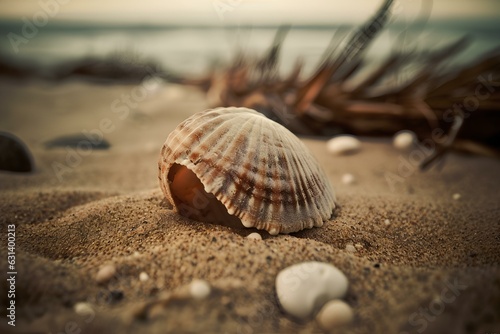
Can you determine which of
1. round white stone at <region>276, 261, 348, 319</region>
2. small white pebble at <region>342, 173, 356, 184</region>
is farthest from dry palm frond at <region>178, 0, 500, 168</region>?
round white stone at <region>276, 261, 348, 319</region>

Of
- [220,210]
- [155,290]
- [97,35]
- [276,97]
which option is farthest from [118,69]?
[97,35]

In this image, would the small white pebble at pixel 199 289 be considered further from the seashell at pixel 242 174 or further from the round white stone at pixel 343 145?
the round white stone at pixel 343 145

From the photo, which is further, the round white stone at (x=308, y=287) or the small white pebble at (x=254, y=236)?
the small white pebble at (x=254, y=236)

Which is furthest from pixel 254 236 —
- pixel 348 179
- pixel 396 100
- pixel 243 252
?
pixel 396 100

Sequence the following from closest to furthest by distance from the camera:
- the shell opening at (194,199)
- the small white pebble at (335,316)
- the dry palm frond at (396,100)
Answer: the small white pebble at (335,316) < the shell opening at (194,199) < the dry palm frond at (396,100)

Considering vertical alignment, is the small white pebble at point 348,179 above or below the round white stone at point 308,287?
below

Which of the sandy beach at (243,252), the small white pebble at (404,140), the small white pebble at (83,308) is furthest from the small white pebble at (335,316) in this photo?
the small white pebble at (404,140)
